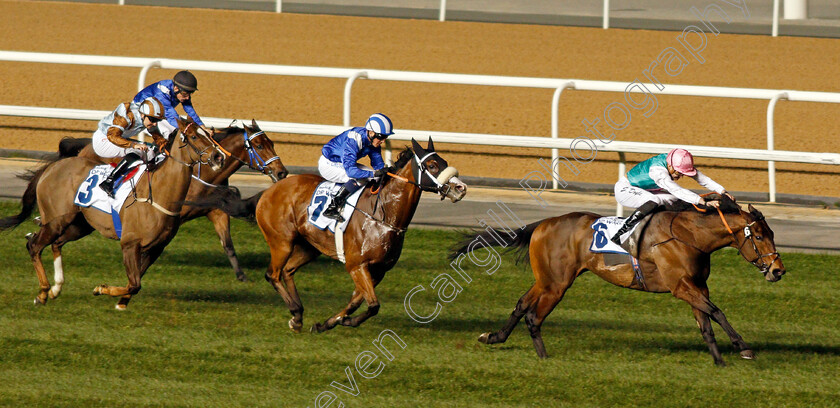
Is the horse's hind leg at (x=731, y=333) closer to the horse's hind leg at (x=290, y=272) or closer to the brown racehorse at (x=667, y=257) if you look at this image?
the brown racehorse at (x=667, y=257)

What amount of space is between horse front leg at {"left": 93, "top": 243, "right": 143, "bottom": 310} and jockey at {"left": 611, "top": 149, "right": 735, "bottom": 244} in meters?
3.20

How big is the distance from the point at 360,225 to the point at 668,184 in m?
1.99

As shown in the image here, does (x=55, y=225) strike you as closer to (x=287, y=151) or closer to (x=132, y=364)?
(x=132, y=364)

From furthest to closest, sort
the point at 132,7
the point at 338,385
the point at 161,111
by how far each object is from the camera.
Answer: the point at 132,7
the point at 161,111
the point at 338,385

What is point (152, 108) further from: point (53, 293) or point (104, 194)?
point (53, 293)

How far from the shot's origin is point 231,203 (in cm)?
849

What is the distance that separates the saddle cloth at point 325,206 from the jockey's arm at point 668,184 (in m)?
1.92

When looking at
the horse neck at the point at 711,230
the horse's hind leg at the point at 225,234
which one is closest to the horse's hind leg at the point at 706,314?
the horse neck at the point at 711,230

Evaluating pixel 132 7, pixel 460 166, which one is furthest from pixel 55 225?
pixel 132 7

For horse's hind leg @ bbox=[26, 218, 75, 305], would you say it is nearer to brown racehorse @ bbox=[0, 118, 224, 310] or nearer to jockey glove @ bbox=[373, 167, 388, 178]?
brown racehorse @ bbox=[0, 118, 224, 310]

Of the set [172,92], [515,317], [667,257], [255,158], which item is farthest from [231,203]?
[667,257]

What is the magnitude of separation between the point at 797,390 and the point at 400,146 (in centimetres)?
739

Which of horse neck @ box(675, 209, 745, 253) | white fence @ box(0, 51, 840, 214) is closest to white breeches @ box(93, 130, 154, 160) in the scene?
white fence @ box(0, 51, 840, 214)

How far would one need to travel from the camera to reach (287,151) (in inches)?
560
